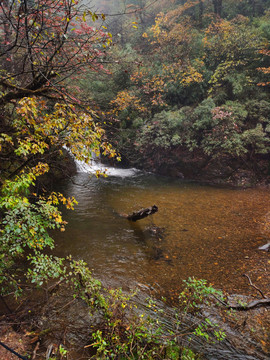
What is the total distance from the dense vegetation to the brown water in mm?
2823

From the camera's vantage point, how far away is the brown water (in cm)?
470

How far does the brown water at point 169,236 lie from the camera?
4703mm

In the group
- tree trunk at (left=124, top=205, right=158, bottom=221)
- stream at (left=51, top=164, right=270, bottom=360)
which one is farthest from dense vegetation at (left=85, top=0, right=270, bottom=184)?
tree trunk at (left=124, top=205, right=158, bottom=221)

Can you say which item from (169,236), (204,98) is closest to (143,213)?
(169,236)

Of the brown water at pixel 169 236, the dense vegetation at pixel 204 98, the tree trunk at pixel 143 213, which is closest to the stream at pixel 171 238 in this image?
the brown water at pixel 169 236

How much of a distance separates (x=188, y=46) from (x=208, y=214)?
12.9m

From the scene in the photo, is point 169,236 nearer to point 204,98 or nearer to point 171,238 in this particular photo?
point 171,238

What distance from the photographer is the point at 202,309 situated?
372 cm

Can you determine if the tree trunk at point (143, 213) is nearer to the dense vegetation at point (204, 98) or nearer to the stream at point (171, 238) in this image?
the stream at point (171, 238)

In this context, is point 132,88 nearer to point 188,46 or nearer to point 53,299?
point 188,46

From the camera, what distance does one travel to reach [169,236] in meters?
6.45

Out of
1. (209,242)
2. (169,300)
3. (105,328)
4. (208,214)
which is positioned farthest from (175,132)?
(105,328)

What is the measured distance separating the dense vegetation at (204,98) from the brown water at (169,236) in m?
2.82

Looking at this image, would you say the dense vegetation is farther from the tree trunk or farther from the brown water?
the tree trunk
